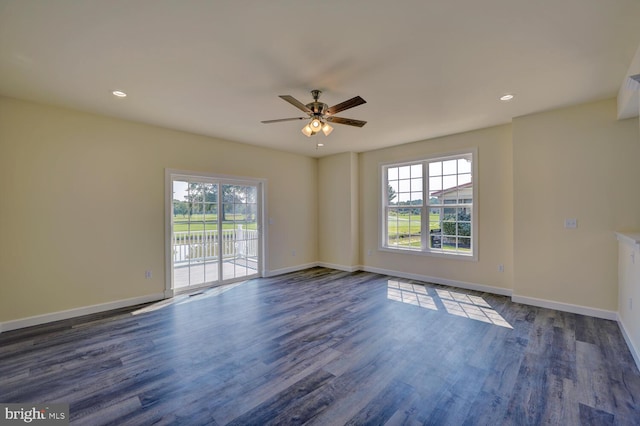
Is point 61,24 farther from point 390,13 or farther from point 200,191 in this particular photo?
point 200,191

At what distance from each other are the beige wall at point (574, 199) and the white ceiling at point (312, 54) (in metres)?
0.35

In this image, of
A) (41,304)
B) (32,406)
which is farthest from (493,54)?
(41,304)

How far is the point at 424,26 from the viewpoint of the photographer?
2.04 meters

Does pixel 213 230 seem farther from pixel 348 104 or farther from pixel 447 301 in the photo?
pixel 447 301

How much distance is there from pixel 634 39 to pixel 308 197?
5.34 m

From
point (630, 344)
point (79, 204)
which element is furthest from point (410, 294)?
point (79, 204)

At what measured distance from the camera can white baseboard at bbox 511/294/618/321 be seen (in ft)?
11.3

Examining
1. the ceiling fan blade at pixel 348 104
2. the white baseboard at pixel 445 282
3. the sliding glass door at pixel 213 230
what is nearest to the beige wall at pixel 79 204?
the sliding glass door at pixel 213 230

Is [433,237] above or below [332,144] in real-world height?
below

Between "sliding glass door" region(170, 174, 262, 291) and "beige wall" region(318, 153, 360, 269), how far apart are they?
1.67 metres

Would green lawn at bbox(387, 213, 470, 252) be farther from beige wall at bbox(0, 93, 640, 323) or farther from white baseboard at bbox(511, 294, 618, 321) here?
white baseboard at bbox(511, 294, 618, 321)

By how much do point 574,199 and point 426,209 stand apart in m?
2.16

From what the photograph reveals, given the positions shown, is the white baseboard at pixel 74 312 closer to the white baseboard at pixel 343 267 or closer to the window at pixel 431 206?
the white baseboard at pixel 343 267

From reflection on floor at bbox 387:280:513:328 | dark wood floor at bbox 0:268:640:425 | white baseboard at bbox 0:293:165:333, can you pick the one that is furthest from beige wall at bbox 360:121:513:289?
white baseboard at bbox 0:293:165:333
